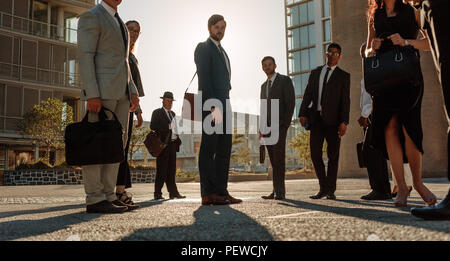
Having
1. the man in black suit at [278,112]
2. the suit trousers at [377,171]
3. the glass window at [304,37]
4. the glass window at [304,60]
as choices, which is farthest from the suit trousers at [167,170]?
the glass window at [304,37]

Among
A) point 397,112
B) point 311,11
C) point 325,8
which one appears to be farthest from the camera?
point 311,11

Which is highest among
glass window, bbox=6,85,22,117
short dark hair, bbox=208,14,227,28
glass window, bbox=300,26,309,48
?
glass window, bbox=300,26,309,48

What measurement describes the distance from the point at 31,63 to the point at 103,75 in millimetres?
28537

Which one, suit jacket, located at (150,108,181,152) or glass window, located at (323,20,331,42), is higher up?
glass window, located at (323,20,331,42)

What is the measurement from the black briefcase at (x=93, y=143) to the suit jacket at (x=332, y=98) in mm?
2834

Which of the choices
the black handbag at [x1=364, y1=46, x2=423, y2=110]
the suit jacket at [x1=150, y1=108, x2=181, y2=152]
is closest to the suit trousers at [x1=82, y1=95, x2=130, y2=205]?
the black handbag at [x1=364, y1=46, x2=423, y2=110]

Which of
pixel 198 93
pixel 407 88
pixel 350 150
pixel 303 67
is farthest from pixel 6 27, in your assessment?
pixel 303 67

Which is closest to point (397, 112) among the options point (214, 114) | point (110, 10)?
point (214, 114)

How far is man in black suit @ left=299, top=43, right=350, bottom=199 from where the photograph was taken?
5289 millimetres

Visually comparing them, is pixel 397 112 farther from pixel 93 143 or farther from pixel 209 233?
pixel 93 143

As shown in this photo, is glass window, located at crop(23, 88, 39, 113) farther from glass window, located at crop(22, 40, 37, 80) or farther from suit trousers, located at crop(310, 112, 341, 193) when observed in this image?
suit trousers, located at crop(310, 112, 341, 193)

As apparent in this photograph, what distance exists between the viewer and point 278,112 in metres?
5.41

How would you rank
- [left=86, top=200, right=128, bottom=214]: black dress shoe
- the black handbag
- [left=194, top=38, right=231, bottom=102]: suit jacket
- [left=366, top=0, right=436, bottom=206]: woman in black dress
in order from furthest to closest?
1. [left=194, top=38, right=231, bottom=102]: suit jacket
2. [left=86, top=200, right=128, bottom=214]: black dress shoe
3. [left=366, top=0, right=436, bottom=206]: woman in black dress
4. the black handbag

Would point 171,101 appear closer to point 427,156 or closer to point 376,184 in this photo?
point 376,184
